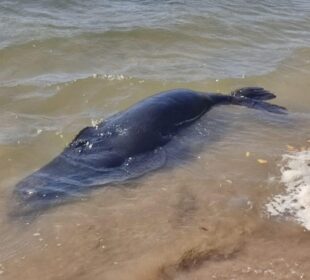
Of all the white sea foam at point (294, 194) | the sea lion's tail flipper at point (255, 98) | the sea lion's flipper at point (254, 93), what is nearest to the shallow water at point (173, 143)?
the white sea foam at point (294, 194)

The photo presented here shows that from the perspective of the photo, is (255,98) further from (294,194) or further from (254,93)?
(294,194)

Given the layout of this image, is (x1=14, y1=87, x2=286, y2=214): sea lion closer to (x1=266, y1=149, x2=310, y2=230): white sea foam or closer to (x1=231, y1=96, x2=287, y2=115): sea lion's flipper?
(x1=231, y1=96, x2=287, y2=115): sea lion's flipper

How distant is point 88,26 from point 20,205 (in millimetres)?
5615

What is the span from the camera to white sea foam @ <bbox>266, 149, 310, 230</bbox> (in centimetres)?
478

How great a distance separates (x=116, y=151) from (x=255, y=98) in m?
2.34

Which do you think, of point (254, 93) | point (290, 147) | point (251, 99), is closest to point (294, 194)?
point (290, 147)

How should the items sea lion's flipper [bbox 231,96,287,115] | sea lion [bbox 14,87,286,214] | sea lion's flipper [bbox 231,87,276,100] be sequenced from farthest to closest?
sea lion's flipper [bbox 231,87,276,100] < sea lion's flipper [bbox 231,96,287,115] < sea lion [bbox 14,87,286,214]

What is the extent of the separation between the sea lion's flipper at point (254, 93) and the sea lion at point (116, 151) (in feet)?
1.22

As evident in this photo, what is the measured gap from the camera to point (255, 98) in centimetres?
741

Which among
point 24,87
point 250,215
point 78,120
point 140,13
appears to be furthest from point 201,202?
point 140,13

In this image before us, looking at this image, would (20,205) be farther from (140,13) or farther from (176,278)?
(140,13)

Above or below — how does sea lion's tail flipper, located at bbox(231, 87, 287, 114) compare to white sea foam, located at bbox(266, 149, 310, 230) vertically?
Answer: above

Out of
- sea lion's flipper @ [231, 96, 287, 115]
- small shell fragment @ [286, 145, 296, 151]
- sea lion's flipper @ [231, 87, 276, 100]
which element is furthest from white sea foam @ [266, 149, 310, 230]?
sea lion's flipper @ [231, 87, 276, 100]

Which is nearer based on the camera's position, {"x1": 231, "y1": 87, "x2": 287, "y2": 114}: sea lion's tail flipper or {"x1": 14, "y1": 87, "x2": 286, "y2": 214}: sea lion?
{"x1": 14, "y1": 87, "x2": 286, "y2": 214}: sea lion
